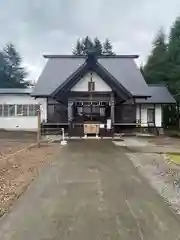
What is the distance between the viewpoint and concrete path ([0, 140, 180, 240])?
4844 millimetres

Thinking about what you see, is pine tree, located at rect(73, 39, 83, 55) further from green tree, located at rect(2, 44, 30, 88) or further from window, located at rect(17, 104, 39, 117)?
window, located at rect(17, 104, 39, 117)

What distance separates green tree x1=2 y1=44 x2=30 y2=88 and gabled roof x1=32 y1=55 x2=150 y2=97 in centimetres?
3096

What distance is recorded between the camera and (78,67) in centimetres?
3142

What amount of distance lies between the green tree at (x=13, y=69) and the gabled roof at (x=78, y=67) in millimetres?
30958

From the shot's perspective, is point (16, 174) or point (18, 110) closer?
point (16, 174)

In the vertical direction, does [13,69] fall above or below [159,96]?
above

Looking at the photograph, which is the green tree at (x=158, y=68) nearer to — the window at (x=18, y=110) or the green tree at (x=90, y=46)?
the window at (x=18, y=110)

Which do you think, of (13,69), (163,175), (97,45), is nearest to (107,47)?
(97,45)

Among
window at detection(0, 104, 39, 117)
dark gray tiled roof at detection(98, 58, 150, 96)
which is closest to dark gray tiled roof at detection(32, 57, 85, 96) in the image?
dark gray tiled roof at detection(98, 58, 150, 96)

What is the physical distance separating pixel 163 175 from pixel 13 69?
6871 centimetres

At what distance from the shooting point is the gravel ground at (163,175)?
7.16 metres

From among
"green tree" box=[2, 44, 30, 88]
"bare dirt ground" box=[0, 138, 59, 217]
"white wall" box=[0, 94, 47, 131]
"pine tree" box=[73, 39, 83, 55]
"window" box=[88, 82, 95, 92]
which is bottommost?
"bare dirt ground" box=[0, 138, 59, 217]

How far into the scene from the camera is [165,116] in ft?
132

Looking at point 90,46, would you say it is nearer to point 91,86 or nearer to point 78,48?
point 78,48
